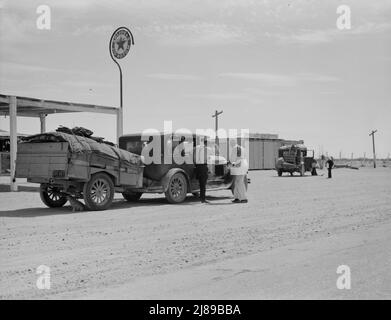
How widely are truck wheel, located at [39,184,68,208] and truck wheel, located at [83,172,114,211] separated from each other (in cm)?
119

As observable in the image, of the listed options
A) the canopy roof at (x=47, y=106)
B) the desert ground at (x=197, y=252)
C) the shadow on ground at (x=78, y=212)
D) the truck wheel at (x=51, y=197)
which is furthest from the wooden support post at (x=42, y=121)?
the desert ground at (x=197, y=252)

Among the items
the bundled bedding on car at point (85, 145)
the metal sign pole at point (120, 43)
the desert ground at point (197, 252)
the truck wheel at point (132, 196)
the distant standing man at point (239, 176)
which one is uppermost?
the metal sign pole at point (120, 43)

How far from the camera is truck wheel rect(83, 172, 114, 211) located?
1319 centimetres

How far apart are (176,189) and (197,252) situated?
7568 millimetres

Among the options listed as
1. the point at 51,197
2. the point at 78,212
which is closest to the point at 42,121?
the point at 51,197

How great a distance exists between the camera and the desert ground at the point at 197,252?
18.7 ft

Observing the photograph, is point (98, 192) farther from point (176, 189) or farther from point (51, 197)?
point (176, 189)

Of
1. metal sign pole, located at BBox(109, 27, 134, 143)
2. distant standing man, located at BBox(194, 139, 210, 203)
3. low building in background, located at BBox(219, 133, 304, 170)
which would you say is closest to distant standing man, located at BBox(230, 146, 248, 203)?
distant standing man, located at BBox(194, 139, 210, 203)

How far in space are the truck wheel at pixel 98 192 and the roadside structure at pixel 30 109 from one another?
693cm

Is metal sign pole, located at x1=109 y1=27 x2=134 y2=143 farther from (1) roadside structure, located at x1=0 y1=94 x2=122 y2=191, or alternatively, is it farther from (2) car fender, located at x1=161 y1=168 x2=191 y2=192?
(2) car fender, located at x1=161 y1=168 x2=191 y2=192

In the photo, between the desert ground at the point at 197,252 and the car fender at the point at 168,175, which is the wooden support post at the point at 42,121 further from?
the car fender at the point at 168,175
